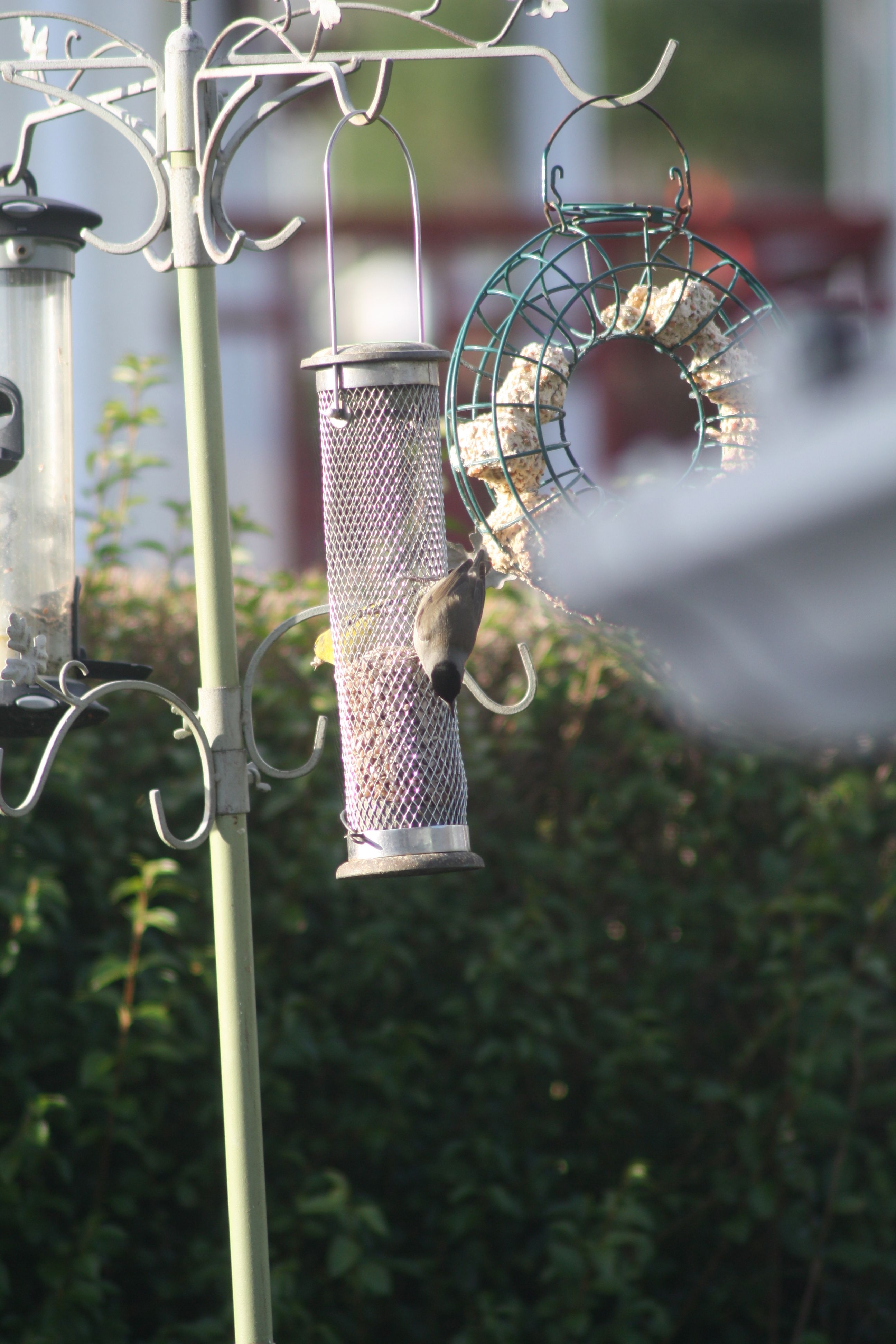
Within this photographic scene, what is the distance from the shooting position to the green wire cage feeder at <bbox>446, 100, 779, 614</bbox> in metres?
2.06

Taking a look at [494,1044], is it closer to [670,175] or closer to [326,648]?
[326,648]

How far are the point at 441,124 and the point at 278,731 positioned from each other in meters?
26.7

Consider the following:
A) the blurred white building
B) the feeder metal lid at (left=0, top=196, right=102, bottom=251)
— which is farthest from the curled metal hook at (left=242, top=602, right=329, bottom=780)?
the blurred white building

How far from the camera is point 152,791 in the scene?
181cm

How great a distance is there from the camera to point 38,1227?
3090 mm

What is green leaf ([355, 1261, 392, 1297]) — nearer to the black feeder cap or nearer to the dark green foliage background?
the dark green foliage background

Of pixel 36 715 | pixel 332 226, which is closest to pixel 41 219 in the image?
pixel 332 226

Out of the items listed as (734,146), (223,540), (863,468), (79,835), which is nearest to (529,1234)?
(79,835)

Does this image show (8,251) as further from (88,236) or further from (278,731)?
(278,731)

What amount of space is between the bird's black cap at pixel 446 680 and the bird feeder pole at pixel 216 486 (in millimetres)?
54

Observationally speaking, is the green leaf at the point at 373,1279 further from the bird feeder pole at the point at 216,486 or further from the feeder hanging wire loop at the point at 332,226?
the feeder hanging wire loop at the point at 332,226

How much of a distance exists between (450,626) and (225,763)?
1.14 ft

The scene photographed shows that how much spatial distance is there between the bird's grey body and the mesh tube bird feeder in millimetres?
114

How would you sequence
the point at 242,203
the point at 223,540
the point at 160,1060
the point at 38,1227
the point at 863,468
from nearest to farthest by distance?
the point at 863,468, the point at 223,540, the point at 38,1227, the point at 160,1060, the point at 242,203
